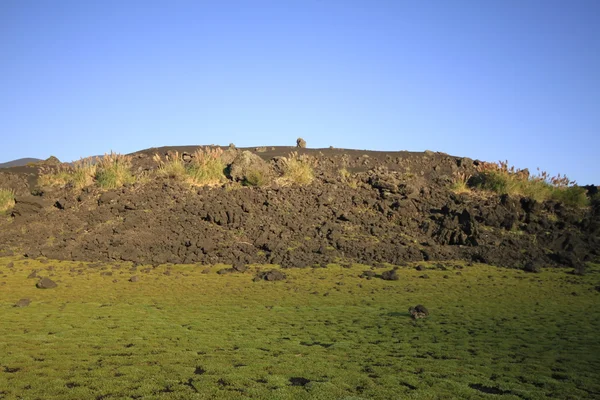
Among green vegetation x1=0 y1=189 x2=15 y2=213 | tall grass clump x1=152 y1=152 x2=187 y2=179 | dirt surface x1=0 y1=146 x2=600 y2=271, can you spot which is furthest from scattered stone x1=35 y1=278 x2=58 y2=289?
green vegetation x1=0 y1=189 x2=15 y2=213

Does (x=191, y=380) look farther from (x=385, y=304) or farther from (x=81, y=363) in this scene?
(x=385, y=304)

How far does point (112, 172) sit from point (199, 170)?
3.45 m

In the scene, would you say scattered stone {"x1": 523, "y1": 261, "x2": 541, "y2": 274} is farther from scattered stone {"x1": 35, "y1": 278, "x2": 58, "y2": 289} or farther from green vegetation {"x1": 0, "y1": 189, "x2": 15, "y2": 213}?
green vegetation {"x1": 0, "y1": 189, "x2": 15, "y2": 213}

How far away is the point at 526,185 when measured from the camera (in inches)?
824

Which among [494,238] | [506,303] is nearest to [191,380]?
[506,303]

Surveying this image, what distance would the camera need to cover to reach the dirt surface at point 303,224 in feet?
50.3

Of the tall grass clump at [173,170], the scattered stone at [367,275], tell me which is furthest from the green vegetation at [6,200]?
the scattered stone at [367,275]

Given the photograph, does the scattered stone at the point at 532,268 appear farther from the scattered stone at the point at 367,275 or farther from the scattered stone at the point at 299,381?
the scattered stone at the point at 299,381

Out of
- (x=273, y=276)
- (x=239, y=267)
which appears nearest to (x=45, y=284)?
(x=239, y=267)

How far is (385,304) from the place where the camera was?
1033 centimetres

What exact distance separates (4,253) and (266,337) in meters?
11.3

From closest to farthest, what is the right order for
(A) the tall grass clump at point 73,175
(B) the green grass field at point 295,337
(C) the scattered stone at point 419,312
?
(B) the green grass field at point 295,337, (C) the scattered stone at point 419,312, (A) the tall grass clump at point 73,175

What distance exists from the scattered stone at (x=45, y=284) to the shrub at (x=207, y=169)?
8846 millimetres

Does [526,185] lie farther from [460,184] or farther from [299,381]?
[299,381]
